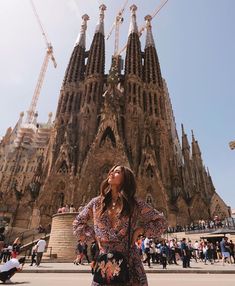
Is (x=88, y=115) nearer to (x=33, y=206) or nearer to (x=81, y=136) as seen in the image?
(x=81, y=136)

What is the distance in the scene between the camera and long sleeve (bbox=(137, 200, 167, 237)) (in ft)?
7.58

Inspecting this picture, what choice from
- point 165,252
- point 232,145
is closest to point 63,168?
point 232,145

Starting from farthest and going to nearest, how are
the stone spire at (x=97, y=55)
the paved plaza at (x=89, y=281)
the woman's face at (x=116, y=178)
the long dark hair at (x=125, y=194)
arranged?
the stone spire at (x=97, y=55), the paved plaza at (x=89, y=281), the woman's face at (x=116, y=178), the long dark hair at (x=125, y=194)

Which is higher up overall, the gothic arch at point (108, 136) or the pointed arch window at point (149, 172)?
the gothic arch at point (108, 136)

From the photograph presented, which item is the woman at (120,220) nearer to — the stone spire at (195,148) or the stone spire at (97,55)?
the stone spire at (97,55)

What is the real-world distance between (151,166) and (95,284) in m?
30.6

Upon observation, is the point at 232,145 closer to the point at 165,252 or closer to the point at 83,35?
the point at 165,252

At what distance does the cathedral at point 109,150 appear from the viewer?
98.5 feet

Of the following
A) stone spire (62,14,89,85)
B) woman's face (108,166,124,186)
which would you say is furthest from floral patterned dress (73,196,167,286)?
stone spire (62,14,89,85)

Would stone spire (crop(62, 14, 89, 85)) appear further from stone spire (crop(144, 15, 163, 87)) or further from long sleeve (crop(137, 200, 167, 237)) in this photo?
long sleeve (crop(137, 200, 167, 237))

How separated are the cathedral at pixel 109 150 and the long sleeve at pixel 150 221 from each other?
27419mm

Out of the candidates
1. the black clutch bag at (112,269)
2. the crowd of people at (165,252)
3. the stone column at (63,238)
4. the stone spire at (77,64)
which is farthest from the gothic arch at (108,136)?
the black clutch bag at (112,269)

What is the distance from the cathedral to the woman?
27262 mm

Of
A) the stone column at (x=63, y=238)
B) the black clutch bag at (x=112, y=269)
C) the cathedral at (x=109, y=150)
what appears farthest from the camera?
the cathedral at (x=109, y=150)
